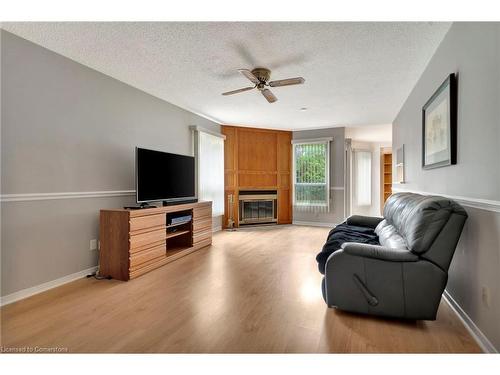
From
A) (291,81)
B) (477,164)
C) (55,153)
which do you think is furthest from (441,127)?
(55,153)

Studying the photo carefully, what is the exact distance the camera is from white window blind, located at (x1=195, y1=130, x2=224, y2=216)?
5.12m

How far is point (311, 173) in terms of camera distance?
653 centimetres

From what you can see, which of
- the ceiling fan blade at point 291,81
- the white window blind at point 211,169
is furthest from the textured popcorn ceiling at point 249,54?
the white window blind at point 211,169

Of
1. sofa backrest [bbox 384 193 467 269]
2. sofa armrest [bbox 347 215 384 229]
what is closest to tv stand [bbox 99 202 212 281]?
sofa armrest [bbox 347 215 384 229]

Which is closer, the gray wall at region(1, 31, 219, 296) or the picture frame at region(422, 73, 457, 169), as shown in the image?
the picture frame at region(422, 73, 457, 169)

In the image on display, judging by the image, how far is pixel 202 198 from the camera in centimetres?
519

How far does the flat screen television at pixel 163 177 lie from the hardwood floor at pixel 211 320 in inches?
40.1

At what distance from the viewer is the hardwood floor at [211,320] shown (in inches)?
67.2

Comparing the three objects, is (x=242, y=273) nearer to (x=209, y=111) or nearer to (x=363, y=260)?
(x=363, y=260)

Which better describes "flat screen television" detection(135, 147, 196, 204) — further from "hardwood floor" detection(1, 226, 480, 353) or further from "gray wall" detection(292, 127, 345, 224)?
"gray wall" detection(292, 127, 345, 224)

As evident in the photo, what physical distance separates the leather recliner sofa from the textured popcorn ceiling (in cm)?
157

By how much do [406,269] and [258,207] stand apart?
185 inches

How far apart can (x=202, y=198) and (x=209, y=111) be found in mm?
1646

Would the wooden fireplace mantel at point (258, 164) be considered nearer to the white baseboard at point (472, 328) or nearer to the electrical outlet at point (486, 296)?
the white baseboard at point (472, 328)
